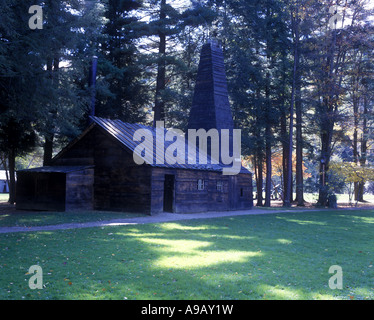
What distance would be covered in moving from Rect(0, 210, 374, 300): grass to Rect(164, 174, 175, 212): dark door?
25.6 feet

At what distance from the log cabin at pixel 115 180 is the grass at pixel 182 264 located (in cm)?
639

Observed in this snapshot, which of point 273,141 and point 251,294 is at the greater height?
point 273,141

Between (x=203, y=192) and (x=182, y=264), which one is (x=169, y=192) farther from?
(x=182, y=264)

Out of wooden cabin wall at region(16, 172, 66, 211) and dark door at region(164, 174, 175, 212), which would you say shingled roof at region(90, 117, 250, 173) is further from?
wooden cabin wall at region(16, 172, 66, 211)

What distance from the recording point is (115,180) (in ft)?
66.9

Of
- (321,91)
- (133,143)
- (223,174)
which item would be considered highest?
(321,91)

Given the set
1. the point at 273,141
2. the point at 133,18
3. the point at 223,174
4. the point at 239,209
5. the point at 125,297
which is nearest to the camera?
→ the point at 125,297

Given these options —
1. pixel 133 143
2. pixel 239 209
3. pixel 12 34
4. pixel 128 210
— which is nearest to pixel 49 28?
pixel 12 34

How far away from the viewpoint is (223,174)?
24062 millimetres

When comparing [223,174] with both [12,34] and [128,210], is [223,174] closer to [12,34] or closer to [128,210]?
[128,210]

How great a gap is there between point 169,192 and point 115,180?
3.11 metres

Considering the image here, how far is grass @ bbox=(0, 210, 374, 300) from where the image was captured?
609cm

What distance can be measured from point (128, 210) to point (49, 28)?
9554mm

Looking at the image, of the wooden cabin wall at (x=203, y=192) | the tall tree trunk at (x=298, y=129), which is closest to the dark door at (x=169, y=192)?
the wooden cabin wall at (x=203, y=192)
